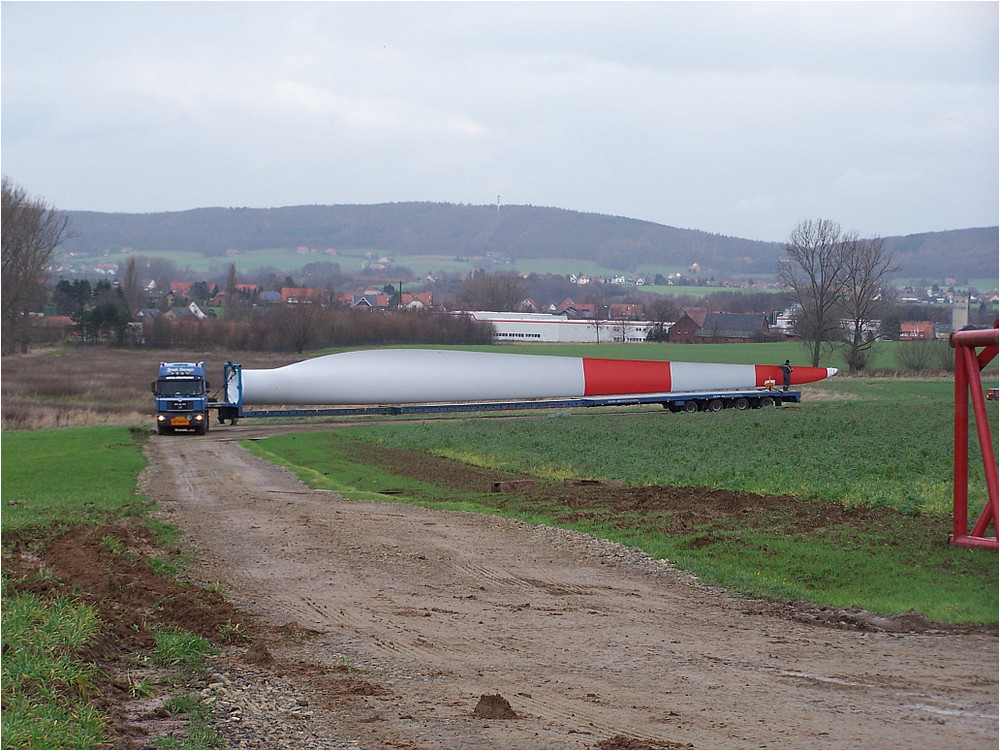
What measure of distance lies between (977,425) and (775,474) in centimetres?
→ 907

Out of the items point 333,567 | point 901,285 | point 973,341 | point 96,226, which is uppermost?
point 96,226

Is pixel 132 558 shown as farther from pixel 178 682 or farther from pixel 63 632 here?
pixel 178 682

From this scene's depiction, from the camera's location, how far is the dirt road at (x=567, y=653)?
579cm

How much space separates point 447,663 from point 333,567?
4198 mm

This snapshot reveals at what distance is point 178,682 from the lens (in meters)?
7.14

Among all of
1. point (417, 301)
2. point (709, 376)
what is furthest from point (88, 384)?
point (709, 376)

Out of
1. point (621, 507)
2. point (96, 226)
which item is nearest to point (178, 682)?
point (621, 507)

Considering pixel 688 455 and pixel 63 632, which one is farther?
pixel 688 455

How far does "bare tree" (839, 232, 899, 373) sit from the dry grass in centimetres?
2257

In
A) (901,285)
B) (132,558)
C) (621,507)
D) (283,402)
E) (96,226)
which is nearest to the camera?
(132,558)

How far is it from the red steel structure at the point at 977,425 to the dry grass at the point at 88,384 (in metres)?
29.6

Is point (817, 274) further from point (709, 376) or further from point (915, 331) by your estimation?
point (709, 376)

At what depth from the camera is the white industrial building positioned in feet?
93.0

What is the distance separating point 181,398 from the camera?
1308 inches
